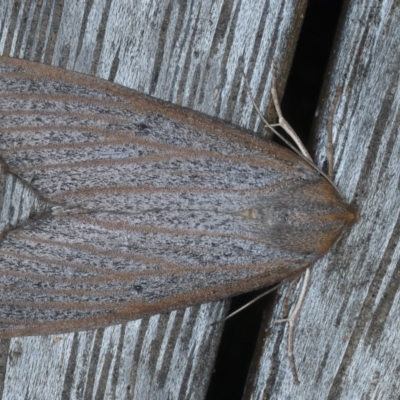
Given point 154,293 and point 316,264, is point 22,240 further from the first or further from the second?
point 316,264

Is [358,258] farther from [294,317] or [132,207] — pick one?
[132,207]

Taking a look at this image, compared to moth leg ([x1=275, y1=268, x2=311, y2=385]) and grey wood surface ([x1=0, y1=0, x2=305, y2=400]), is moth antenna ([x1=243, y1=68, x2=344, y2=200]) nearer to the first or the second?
grey wood surface ([x1=0, y1=0, x2=305, y2=400])

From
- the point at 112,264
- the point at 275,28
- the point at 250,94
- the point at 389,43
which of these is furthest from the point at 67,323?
the point at 389,43

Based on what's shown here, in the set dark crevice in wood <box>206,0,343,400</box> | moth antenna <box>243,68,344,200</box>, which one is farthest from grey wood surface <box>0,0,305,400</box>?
dark crevice in wood <box>206,0,343,400</box>

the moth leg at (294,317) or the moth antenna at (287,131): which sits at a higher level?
the moth antenna at (287,131)

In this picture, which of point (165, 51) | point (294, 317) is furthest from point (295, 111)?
point (294, 317)

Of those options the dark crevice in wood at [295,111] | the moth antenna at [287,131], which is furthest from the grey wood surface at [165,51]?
the dark crevice in wood at [295,111]

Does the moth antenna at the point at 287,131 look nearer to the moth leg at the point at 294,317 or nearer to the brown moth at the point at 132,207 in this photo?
the brown moth at the point at 132,207
